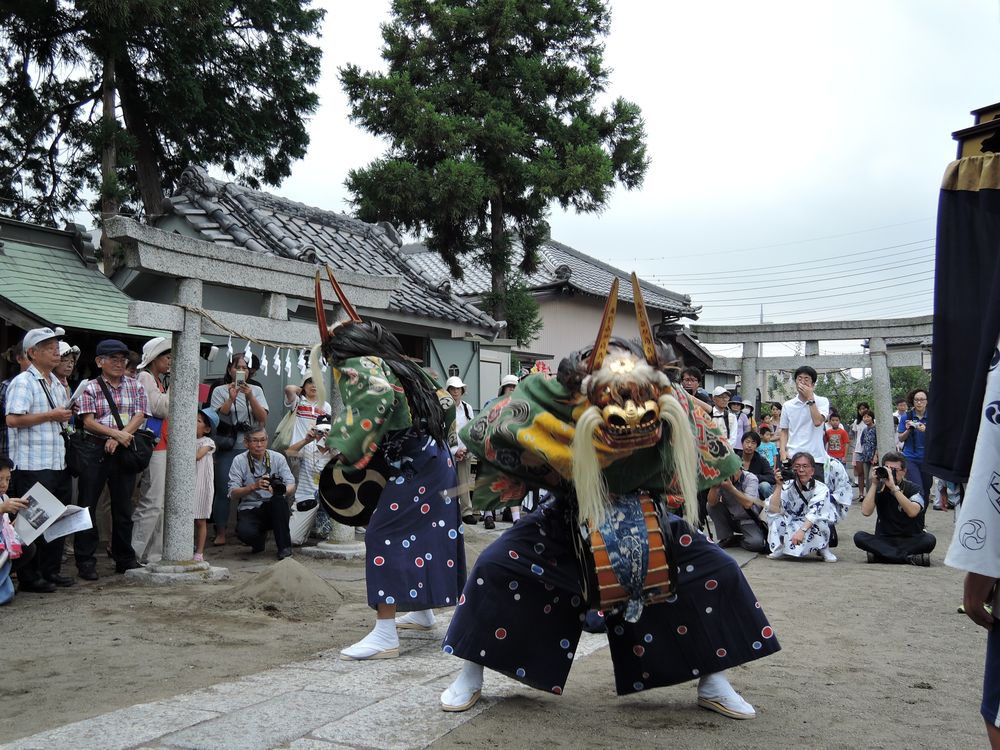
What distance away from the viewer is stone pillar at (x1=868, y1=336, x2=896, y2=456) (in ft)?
61.8

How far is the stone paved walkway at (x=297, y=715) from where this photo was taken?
3.08m

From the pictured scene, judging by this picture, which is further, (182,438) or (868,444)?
(868,444)

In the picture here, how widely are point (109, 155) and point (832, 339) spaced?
15823 millimetres

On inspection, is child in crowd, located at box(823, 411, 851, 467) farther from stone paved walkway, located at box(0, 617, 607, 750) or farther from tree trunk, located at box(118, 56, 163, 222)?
tree trunk, located at box(118, 56, 163, 222)

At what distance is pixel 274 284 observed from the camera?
770 cm

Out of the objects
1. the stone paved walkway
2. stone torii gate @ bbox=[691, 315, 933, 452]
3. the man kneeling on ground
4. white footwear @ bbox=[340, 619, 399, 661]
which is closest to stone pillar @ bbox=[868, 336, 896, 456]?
stone torii gate @ bbox=[691, 315, 933, 452]

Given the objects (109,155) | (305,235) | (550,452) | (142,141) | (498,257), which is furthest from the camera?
(498,257)

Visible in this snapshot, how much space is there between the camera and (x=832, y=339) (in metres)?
20.2

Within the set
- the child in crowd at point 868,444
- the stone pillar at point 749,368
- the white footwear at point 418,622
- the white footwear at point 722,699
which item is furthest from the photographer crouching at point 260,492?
the stone pillar at point 749,368

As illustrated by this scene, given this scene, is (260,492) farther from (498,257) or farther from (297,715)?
(498,257)

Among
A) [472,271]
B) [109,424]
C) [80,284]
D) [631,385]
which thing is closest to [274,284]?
[109,424]

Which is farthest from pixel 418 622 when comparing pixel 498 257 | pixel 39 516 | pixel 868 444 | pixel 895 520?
pixel 868 444

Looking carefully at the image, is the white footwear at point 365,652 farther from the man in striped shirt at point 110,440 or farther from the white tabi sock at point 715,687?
the man in striped shirt at point 110,440

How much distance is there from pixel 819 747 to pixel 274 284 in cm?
600
